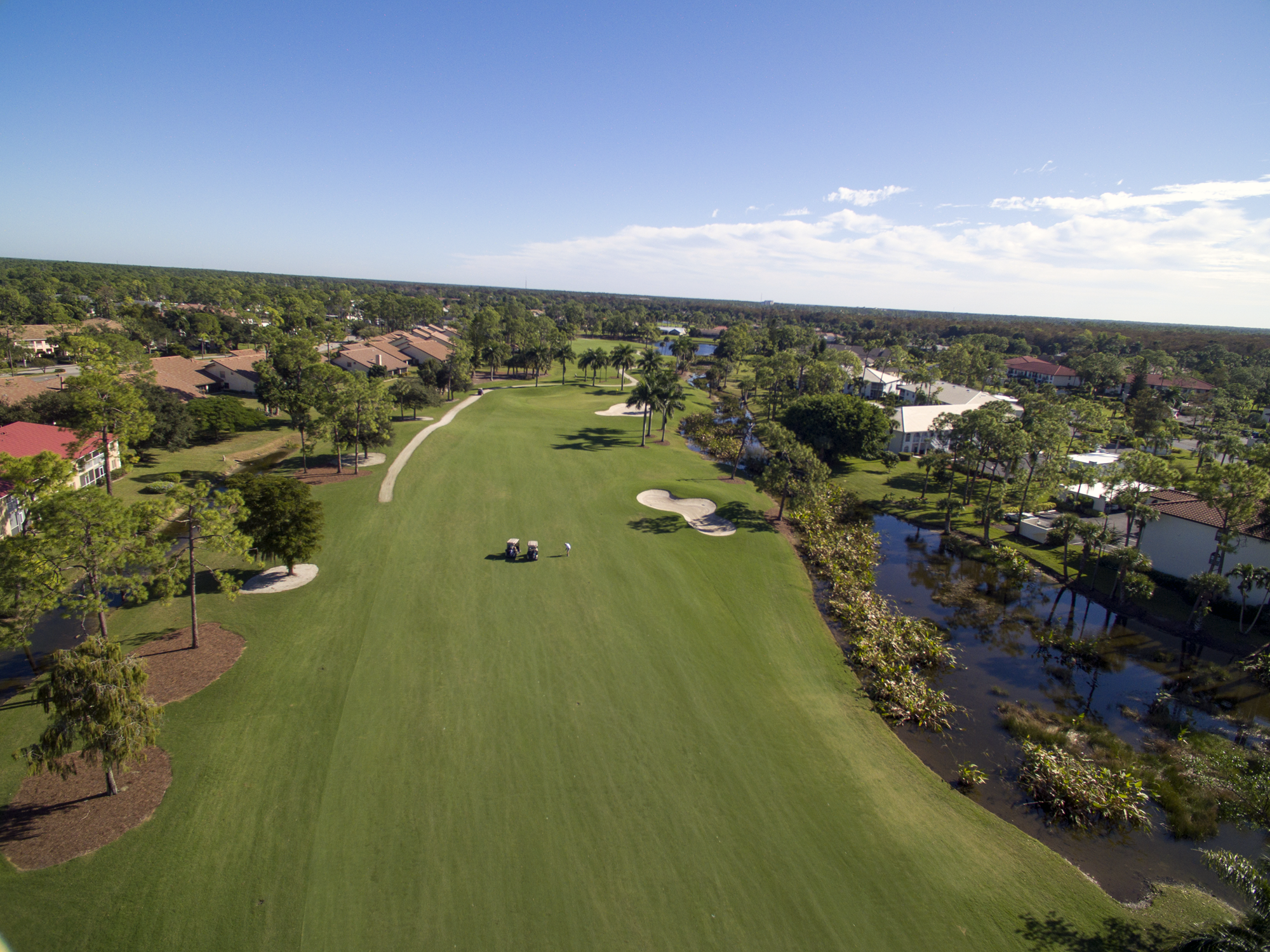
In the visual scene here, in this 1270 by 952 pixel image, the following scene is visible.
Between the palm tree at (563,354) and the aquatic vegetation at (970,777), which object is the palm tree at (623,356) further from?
the aquatic vegetation at (970,777)

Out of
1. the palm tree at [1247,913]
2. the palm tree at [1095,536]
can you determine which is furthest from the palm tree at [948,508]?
the palm tree at [1247,913]

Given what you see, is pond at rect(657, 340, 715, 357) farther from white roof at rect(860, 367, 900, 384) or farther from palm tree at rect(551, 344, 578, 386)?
white roof at rect(860, 367, 900, 384)

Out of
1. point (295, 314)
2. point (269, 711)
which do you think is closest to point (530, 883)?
point (269, 711)

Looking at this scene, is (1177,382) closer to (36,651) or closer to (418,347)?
(418,347)

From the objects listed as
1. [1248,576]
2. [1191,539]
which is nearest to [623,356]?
[1191,539]

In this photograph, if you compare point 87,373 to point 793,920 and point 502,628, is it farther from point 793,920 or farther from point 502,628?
point 793,920

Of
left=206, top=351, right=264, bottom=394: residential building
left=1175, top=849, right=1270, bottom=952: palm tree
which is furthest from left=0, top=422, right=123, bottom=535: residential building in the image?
left=1175, top=849, right=1270, bottom=952: palm tree
